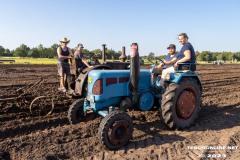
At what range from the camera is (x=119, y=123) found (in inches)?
162

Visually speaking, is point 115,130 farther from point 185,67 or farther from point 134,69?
point 185,67

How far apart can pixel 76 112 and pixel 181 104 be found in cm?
236

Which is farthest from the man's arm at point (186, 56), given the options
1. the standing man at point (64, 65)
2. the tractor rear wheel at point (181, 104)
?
the standing man at point (64, 65)

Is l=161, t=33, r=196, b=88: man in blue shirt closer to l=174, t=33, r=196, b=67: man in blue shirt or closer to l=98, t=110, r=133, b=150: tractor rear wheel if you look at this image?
l=174, t=33, r=196, b=67: man in blue shirt

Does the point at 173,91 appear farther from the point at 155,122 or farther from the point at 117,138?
the point at 117,138

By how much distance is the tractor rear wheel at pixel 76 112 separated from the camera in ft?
17.3

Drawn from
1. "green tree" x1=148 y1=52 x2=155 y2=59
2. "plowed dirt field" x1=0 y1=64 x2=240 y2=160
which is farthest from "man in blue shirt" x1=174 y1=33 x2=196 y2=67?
"plowed dirt field" x1=0 y1=64 x2=240 y2=160

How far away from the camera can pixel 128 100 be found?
4.92 m

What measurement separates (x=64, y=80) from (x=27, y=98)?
167 cm

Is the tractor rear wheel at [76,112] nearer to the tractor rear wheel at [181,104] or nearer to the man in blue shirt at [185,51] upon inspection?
the tractor rear wheel at [181,104]

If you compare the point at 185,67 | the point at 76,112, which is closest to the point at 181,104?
the point at 185,67

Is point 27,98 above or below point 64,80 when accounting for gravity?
below

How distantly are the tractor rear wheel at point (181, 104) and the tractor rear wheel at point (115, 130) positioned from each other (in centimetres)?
100

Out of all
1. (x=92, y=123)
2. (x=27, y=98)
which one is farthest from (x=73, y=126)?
(x=27, y=98)
